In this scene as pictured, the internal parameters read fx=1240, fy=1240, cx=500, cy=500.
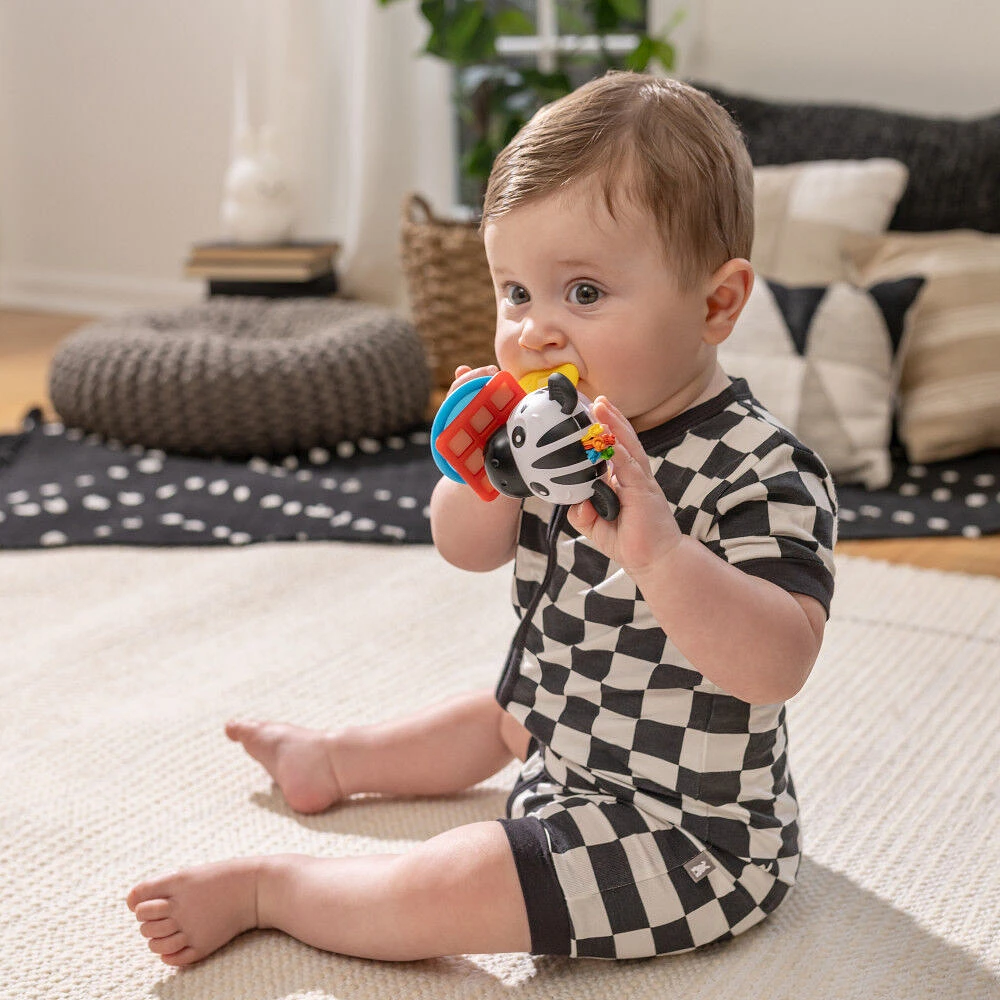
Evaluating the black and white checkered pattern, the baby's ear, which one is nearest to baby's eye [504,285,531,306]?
the baby's ear

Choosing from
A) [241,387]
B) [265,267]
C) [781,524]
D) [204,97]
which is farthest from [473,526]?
[204,97]

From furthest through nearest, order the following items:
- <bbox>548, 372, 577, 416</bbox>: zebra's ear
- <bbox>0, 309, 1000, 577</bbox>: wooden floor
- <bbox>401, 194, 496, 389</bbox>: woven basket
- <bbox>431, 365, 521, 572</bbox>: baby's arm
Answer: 1. <bbox>401, 194, 496, 389</bbox>: woven basket
2. <bbox>0, 309, 1000, 577</bbox>: wooden floor
3. <bbox>431, 365, 521, 572</bbox>: baby's arm
4. <bbox>548, 372, 577, 416</bbox>: zebra's ear

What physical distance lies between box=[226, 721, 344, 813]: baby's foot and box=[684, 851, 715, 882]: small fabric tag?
1.12ft

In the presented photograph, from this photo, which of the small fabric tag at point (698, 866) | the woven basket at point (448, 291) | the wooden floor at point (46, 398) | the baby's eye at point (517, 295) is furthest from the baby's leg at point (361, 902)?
the woven basket at point (448, 291)

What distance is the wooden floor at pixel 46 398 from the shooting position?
1563mm

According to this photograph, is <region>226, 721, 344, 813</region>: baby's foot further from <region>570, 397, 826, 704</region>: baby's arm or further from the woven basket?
the woven basket

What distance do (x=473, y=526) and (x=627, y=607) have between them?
0.13m

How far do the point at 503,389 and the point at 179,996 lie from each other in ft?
1.49

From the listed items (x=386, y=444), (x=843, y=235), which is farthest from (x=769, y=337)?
(x=386, y=444)

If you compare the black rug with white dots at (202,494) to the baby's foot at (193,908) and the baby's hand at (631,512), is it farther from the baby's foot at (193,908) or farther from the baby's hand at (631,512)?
the baby's hand at (631,512)

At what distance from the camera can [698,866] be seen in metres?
0.81

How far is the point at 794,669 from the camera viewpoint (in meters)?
0.73

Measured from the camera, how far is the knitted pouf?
1965 millimetres

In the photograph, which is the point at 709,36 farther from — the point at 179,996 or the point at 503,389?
the point at 179,996
